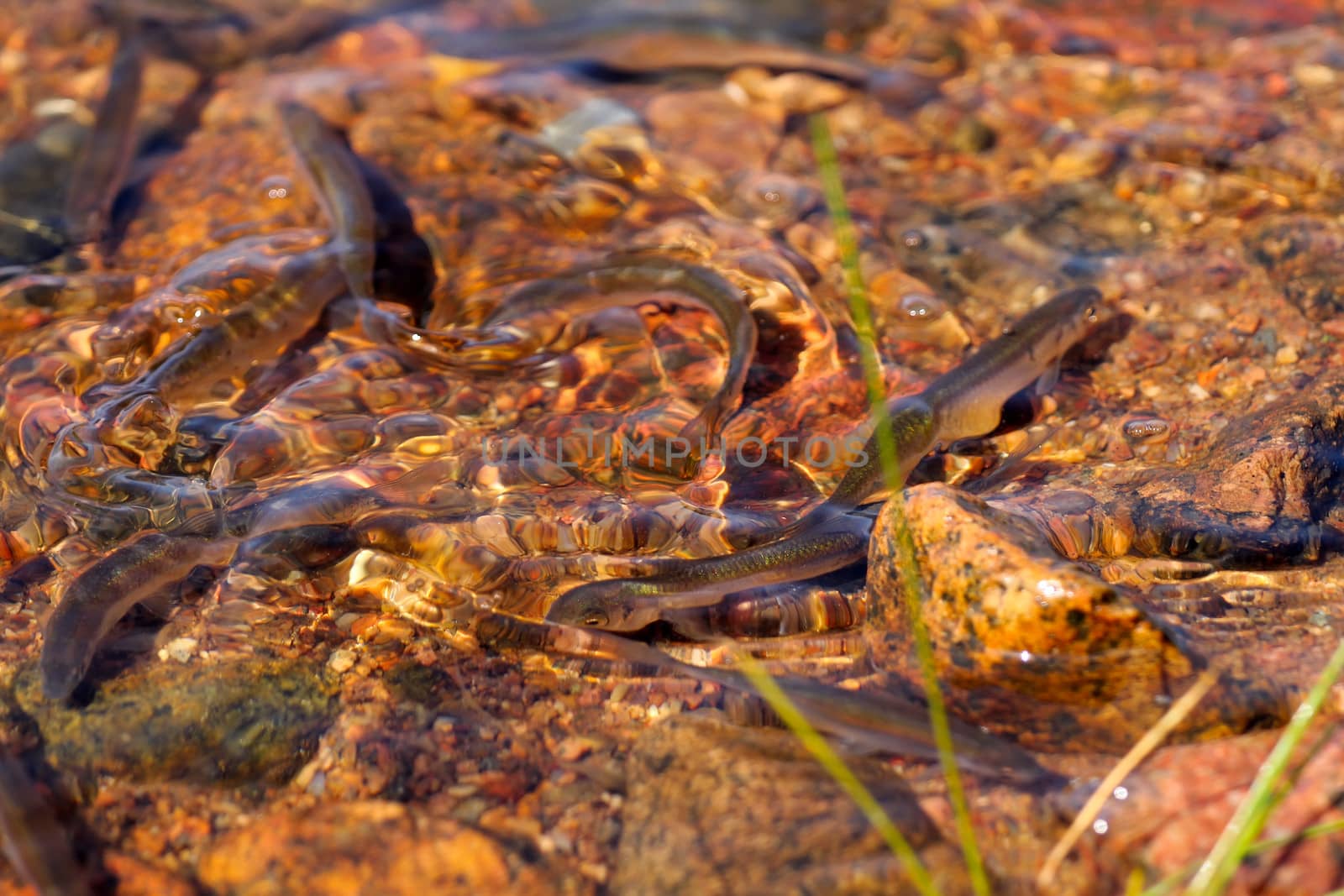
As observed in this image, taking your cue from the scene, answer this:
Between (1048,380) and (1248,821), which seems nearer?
(1248,821)

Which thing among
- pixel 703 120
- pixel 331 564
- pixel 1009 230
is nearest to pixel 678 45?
pixel 703 120

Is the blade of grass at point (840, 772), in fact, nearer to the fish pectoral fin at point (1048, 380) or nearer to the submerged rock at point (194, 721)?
the submerged rock at point (194, 721)

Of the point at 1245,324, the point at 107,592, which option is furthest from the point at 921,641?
the point at 1245,324

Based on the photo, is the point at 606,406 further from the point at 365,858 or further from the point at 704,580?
the point at 365,858

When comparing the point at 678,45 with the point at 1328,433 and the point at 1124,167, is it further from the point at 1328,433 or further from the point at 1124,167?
the point at 1328,433

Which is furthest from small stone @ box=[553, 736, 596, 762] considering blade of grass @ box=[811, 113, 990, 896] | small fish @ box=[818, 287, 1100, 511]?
small fish @ box=[818, 287, 1100, 511]

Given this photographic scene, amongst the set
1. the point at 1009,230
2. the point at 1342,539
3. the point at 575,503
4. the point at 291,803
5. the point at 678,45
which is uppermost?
the point at 678,45
